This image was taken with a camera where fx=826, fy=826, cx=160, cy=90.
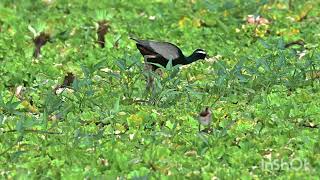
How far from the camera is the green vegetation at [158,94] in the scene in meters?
5.23

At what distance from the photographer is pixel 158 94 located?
6.42 meters

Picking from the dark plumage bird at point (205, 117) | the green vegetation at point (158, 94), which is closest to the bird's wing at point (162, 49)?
the green vegetation at point (158, 94)

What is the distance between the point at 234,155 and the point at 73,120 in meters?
1.36

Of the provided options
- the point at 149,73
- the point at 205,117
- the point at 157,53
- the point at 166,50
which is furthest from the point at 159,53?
the point at 205,117

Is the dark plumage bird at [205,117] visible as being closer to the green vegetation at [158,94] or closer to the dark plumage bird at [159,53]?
the green vegetation at [158,94]

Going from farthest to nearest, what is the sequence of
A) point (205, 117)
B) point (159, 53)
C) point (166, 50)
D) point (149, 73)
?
point (166, 50)
point (159, 53)
point (149, 73)
point (205, 117)

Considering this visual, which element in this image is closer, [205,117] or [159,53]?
[205,117]

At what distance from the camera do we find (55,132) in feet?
18.8

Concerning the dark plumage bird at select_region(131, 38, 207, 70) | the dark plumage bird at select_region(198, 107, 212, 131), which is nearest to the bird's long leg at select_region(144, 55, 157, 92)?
the dark plumage bird at select_region(131, 38, 207, 70)

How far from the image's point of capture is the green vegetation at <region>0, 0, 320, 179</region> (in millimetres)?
5230

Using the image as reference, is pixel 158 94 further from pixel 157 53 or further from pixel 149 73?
pixel 157 53

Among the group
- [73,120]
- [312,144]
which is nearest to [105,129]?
[73,120]

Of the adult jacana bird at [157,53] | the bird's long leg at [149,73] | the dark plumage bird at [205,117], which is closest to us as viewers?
the dark plumage bird at [205,117]

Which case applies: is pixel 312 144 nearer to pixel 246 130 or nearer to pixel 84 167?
pixel 246 130
